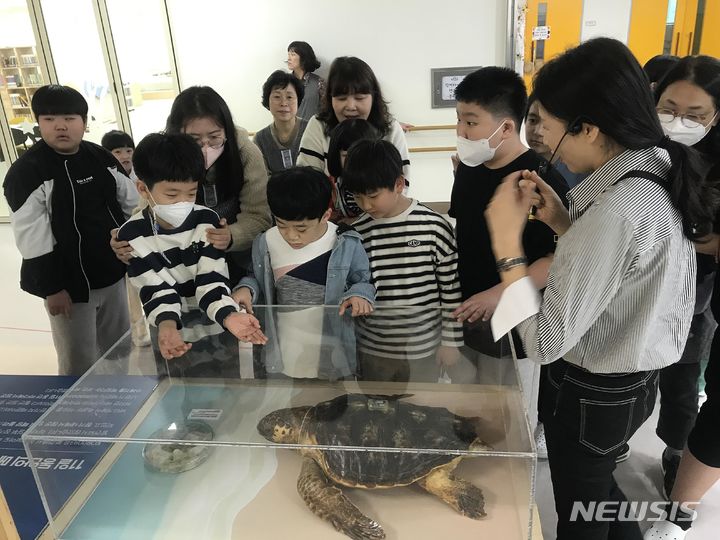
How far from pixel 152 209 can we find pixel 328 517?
37.5 inches

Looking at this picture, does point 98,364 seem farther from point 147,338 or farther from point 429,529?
point 429,529

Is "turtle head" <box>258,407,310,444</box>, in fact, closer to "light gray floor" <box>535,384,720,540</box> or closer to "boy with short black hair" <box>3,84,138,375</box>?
"light gray floor" <box>535,384,720,540</box>

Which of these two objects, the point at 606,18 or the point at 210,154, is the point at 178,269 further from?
the point at 606,18

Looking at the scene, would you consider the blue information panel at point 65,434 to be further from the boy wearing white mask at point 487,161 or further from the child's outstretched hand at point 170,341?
the boy wearing white mask at point 487,161

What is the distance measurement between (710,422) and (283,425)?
4.01 feet

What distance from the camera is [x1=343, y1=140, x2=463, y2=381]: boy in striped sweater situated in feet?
4.89

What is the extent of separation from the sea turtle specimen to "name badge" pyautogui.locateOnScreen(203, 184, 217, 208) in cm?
85

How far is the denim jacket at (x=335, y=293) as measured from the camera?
5.00 ft

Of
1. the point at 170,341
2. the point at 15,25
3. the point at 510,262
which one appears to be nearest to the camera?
the point at 510,262

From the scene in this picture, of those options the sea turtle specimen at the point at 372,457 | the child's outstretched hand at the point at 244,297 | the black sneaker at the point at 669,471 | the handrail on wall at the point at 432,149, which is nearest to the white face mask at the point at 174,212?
the child's outstretched hand at the point at 244,297

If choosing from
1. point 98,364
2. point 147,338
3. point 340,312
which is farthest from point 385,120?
point 98,364

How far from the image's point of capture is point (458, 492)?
1.16m

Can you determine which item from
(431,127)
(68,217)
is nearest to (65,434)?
(68,217)

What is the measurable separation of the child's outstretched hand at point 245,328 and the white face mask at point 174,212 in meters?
0.31
